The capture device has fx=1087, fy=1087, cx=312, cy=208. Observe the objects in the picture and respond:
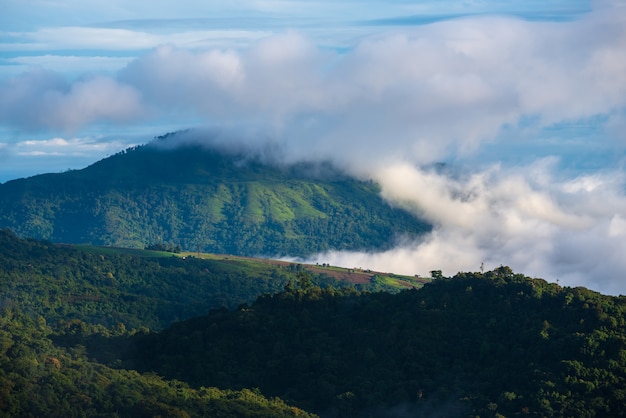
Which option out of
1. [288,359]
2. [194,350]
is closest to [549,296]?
[288,359]

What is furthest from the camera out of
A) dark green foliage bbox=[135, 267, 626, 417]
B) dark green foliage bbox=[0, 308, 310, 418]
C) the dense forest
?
dark green foliage bbox=[135, 267, 626, 417]

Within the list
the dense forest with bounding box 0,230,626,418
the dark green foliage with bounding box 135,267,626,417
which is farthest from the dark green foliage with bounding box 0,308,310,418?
the dark green foliage with bounding box 135,267,626,417

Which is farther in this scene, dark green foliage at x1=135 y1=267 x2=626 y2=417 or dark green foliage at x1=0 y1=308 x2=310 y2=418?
dark green foliage at x1=135 y1=267 x2=626 y2=417

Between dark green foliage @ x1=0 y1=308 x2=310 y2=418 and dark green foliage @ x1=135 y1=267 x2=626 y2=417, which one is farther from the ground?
dark green foliage @ x1=135 y1=267 x2=626 y2=417

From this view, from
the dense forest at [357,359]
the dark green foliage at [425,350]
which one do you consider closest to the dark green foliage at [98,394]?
the dense forest at [357,359]

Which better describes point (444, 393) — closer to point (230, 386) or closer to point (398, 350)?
point (398, 350)

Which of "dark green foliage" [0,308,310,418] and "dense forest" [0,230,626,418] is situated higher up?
"dense forest" [0,230,626,418]

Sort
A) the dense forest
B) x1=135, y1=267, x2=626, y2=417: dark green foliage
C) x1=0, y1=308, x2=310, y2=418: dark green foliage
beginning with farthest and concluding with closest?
x1=135, y1=267, x2=626, y2=417: dark green foliage → the dense forest → x1=0, y1=308, x2=310, y2=418: dark green foliage

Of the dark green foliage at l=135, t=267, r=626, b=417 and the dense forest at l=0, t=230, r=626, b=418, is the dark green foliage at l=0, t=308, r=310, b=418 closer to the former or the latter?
the dense forest at l=0, t=230, r=626, b=418
